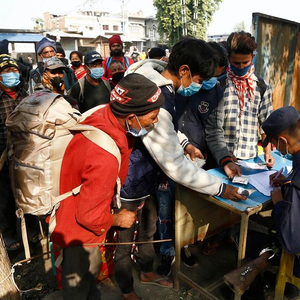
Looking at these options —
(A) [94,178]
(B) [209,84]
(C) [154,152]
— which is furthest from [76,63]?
(A) [94,178]

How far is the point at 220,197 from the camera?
2.17 m

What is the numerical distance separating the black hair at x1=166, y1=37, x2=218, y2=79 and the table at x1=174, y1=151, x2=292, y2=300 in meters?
0.89

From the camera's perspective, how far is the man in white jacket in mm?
1983

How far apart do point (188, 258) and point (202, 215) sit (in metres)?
0.67

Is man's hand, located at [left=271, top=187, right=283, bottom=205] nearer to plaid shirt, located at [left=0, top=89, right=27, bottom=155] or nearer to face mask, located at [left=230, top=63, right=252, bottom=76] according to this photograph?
face mask, located at [left=230, top=63, right=252, bottom=76]

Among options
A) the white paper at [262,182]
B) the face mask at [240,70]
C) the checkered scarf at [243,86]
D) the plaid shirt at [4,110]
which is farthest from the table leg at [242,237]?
the plaid shirt at [4,110]

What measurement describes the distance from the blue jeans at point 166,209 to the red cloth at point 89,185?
85 cm

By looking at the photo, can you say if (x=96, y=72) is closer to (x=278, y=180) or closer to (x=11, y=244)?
(x=11, y=244)

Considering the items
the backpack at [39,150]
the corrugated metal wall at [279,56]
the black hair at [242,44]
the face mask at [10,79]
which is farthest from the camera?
the corrugated metal wall at [279,56]

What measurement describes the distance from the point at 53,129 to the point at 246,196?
144cm

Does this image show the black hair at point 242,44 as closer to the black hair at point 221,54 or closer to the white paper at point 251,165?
the black hair at point 221,54

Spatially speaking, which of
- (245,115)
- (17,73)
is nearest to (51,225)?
(245,115)

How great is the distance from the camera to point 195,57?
211 cm

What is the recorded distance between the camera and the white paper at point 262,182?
2248 mm
